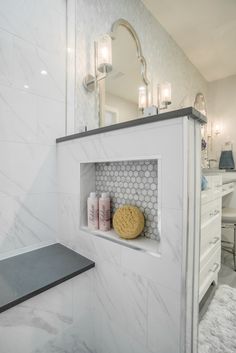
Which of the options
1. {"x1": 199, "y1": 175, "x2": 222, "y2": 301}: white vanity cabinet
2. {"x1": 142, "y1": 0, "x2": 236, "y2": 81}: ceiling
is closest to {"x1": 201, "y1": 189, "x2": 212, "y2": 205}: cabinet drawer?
{"x1": 199, "y1": 175, "x2": 222, "y2": 301}: white vanity cabinet

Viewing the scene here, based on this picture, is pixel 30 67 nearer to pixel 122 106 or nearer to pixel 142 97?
pixel 122 106

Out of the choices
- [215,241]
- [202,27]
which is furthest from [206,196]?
[202,27]

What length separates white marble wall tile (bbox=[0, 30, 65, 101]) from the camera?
908mm

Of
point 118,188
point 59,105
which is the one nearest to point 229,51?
point 59,105

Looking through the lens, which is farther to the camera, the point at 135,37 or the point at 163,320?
the point at 135,37

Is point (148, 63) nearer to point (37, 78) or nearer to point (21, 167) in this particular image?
point (37, 78)

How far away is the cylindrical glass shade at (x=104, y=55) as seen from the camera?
3.77 ft

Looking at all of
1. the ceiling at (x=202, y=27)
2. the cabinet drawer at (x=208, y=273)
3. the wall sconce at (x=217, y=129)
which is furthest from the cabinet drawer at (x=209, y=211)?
the wall sconce at (x=217, y=129)

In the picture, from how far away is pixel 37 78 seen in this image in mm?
1020

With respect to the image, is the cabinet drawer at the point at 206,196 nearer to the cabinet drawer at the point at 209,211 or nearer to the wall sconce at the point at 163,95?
the cabinet drawer at the point at 209,211

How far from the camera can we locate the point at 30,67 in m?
0.99

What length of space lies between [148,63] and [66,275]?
5.46 ft

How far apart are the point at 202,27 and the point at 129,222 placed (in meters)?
2.10

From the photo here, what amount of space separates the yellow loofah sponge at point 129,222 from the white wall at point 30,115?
1.55ft
